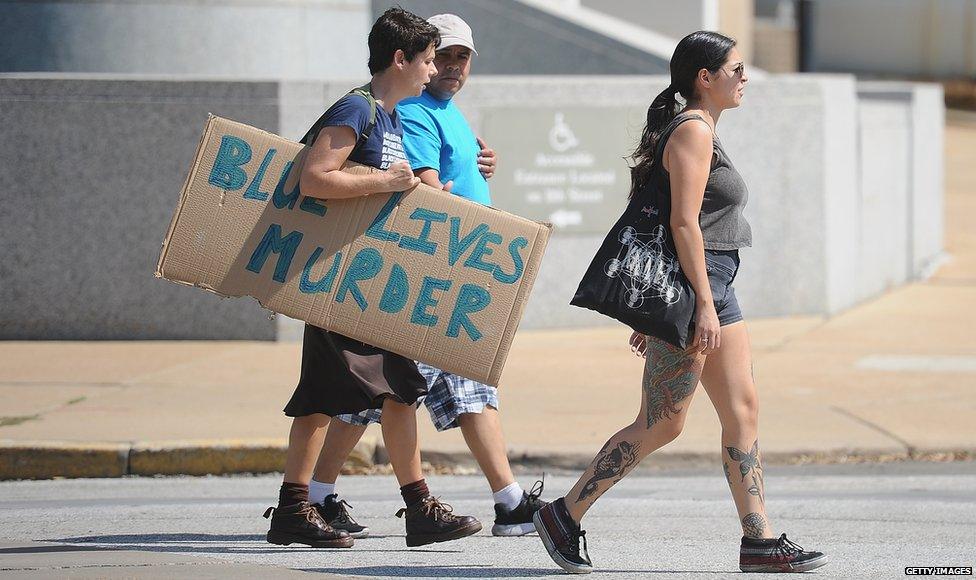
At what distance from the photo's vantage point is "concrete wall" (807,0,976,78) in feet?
103

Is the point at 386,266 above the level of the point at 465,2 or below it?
below

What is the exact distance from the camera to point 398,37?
5.07 m

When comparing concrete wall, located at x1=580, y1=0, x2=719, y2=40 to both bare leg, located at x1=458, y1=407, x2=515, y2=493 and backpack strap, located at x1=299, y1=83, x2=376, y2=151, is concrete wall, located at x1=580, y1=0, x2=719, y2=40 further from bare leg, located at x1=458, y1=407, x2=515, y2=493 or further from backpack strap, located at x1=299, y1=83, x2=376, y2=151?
backpack strap, located at x1=299, y1=83, x2=376, y2=151

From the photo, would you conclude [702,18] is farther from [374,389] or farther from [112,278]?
[374,389]

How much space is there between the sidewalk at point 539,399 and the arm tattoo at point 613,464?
256 cm

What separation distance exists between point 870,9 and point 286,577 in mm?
30492

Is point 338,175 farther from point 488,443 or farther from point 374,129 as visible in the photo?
point 488,443

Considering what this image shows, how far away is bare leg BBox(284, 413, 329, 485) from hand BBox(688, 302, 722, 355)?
1411 millimetres

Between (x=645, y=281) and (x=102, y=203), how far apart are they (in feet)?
22.9

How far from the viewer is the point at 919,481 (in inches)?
282

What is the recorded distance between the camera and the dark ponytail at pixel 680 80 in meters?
4.80

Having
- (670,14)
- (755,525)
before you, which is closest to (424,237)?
(755,525)

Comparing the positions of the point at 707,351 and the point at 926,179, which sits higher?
the point at 926,179

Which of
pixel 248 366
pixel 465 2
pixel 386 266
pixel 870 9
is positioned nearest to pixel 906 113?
pixel 465 2
